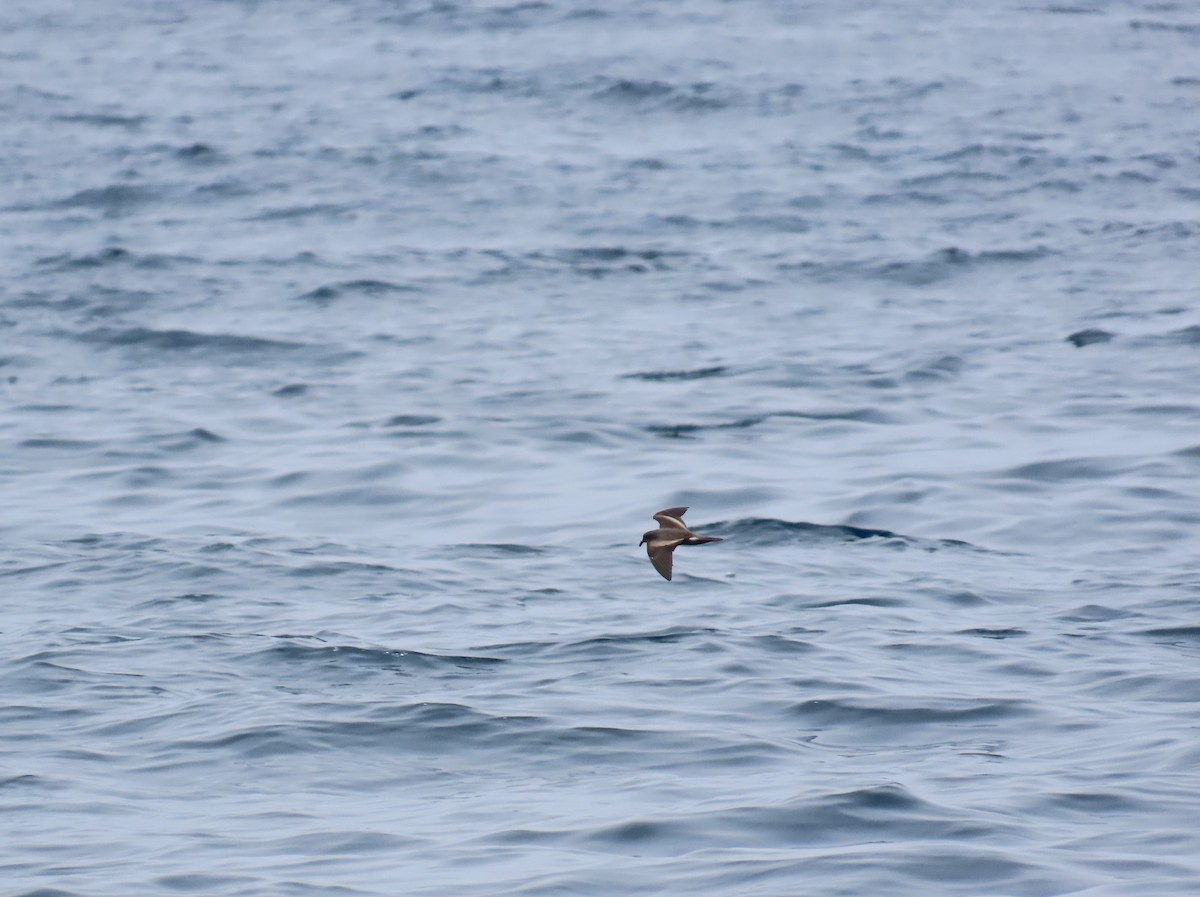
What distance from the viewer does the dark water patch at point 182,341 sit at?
14805 millimetres

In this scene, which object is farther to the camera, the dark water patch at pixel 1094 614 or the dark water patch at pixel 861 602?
the dark water patch at pixel 861 602

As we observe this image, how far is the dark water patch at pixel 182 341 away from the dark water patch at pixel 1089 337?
5.63 meters

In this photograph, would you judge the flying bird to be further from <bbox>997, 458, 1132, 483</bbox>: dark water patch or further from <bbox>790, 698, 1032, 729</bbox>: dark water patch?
<bbox>997, 458, 1132, 483</bbox>: dark water patch

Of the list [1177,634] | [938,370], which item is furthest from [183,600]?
[938,370]

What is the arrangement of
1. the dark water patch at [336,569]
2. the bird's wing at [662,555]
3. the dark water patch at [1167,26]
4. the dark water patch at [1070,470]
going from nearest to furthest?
the bird's wing at [662,555], the dark water patch at [336,569], the dark water patch at [1070,470], the dark water patch at [1167,26]

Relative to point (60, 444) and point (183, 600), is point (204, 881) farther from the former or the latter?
point (60, 444)

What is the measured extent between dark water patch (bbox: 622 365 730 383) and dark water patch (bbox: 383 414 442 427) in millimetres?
1532

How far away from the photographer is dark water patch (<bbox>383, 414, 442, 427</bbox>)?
12930 mm

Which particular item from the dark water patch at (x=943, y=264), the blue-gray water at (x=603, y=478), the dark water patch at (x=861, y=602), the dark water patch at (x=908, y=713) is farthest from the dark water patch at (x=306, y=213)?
the dark water patch at (x=908, y=713)

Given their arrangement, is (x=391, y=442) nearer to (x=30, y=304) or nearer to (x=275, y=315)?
(x=275, y=315)

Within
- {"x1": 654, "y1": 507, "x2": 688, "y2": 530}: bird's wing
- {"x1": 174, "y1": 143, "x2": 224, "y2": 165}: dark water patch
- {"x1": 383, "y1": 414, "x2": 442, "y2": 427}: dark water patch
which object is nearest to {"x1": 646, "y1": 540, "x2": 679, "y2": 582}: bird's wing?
{"x1": 654, "y1": 507, "x2": 688, "y2": 530}: bird's wing

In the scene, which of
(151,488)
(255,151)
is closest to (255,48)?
(255,151)

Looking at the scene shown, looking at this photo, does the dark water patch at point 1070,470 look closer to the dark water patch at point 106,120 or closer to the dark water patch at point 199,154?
the dark water patch at point 199,154

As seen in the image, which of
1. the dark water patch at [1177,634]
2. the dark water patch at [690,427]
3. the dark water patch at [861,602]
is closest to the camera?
the dark water patch at [1177,634]
